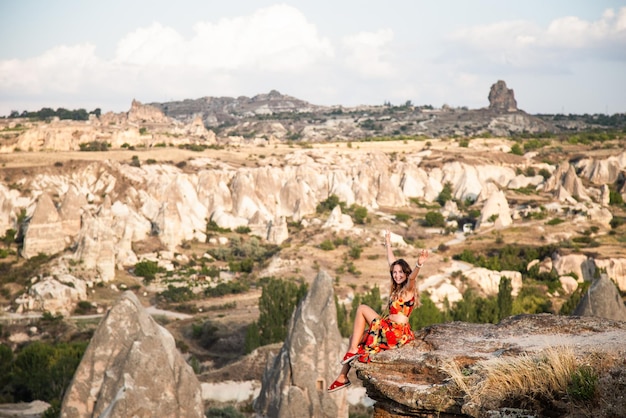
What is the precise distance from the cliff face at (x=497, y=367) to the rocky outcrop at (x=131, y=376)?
7.77 metres

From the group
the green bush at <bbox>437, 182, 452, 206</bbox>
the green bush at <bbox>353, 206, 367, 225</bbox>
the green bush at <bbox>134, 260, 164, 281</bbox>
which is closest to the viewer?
the green bush at <bbox>134, 260, 164, 281</bbox>

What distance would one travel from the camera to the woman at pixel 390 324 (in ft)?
20.3

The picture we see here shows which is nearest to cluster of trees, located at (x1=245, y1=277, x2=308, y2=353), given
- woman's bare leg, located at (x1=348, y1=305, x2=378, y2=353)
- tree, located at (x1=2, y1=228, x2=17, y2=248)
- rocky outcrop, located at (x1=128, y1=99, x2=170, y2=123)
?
tree, located at (x1=2, y1=228, x2=17, y2=248)

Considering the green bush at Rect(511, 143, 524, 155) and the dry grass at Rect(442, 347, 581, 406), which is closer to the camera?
the dry grass at Rect(442, 347, 581, 406)

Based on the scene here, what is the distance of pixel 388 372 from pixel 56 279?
31208mm

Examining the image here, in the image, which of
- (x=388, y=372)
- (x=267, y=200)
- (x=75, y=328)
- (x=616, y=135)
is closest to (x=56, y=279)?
(x=75, y=328)

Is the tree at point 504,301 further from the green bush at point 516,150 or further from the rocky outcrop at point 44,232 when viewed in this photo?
the green bush at point 516,150

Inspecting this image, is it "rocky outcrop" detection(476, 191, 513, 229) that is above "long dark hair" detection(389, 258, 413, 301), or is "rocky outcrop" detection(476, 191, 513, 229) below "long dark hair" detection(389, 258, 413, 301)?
→ below

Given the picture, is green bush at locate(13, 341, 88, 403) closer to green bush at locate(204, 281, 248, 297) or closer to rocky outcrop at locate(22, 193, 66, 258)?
green bush at locate(204, 281, 248, 297)

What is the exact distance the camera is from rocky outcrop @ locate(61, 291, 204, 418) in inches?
498

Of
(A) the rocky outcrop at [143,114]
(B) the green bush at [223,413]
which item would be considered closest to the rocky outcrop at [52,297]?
(B) the green bush at [223,413]

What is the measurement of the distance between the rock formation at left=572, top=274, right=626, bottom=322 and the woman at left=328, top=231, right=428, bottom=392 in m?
10.8

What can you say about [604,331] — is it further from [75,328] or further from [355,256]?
[355,256]

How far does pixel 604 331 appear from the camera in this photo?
5.65m
